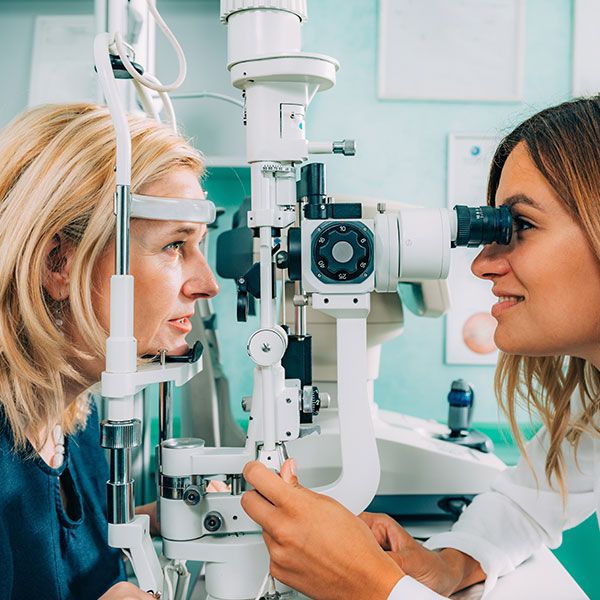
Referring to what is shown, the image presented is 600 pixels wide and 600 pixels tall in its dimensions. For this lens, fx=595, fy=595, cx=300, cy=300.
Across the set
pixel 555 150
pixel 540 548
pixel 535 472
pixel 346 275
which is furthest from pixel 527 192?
pixel 540 548

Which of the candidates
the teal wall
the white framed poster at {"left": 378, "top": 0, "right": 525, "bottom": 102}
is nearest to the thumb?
the teal wall

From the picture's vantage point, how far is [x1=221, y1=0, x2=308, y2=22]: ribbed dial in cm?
64

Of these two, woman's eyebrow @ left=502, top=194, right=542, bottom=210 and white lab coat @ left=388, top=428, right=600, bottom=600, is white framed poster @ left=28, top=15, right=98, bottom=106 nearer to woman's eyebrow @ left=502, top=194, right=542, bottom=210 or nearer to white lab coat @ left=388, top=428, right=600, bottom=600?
woman's eyebrow @ left=502, top=194, right=542, bottom=210

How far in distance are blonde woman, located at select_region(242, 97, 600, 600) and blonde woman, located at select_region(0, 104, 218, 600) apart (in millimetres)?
320

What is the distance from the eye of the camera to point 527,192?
829 mm

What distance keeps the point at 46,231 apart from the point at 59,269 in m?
0.06

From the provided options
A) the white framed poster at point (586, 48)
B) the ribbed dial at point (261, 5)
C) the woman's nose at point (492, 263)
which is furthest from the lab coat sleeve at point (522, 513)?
the white framed poster at point (586, 48)

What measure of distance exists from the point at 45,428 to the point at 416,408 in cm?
131

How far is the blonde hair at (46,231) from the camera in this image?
2.49ft

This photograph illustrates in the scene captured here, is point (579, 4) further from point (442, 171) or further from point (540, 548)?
point (540, 548)

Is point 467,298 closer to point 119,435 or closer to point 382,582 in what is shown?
point 382,582

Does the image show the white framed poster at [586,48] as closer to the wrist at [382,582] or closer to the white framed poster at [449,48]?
the white framed poster at [449,48]

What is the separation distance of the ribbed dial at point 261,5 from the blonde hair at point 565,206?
41 centimetres

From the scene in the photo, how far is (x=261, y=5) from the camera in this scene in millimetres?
643
